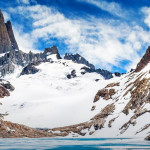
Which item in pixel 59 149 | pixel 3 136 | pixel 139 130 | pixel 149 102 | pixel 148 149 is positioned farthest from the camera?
pixel 149 102

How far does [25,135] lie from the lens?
194625 mm

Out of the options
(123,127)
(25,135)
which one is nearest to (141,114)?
(123,127)

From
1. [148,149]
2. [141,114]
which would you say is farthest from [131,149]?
[141,114]

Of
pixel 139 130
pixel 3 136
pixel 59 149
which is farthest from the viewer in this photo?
pixel 3 136

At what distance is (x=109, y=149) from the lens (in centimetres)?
7956

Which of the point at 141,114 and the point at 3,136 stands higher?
the point at 141,114

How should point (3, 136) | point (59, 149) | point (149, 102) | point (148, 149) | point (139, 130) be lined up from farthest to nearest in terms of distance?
point (149, 102)
point (3, 136)
point (139, 130)
point (59, 149)
point (148, 149)

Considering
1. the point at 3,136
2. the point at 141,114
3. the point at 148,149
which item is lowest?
the point at 148,149

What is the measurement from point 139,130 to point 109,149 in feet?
308

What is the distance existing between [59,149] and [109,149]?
521 inches

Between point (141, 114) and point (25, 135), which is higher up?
point (141, 114)

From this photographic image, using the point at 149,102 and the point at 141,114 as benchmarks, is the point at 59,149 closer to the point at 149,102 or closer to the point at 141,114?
the point at 141,114

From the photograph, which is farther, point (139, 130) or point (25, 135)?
point (25, 135)

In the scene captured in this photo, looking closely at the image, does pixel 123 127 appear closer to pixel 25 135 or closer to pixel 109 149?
pixel 25 135
